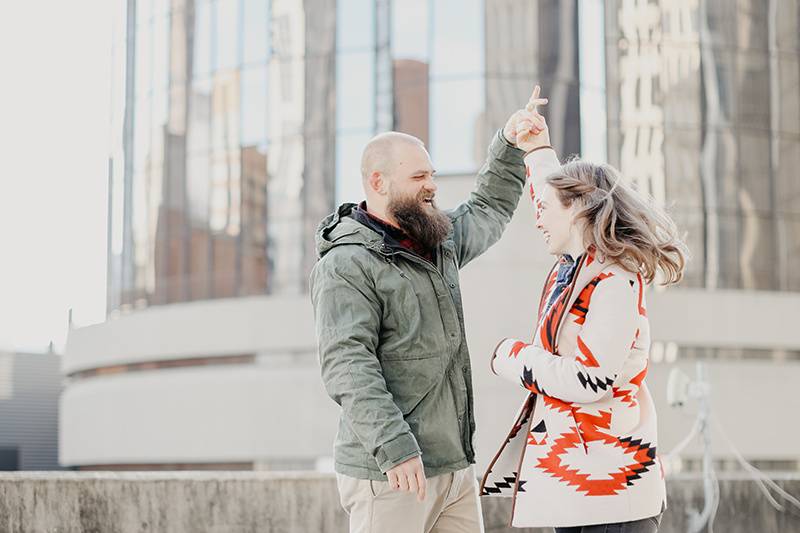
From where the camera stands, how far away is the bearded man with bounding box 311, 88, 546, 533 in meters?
3.41

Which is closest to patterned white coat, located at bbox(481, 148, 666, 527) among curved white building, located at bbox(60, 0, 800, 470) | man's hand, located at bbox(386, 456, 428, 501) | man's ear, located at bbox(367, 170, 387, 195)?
man's hand, located at bbox(386, 456, 428, 501)

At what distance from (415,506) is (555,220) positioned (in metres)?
1.06

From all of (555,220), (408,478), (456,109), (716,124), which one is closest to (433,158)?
(456,109)

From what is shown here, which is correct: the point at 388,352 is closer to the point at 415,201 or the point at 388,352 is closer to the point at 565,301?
the point at 415,201

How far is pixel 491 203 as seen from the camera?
4.42m

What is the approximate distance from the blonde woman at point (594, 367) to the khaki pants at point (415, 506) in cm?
42

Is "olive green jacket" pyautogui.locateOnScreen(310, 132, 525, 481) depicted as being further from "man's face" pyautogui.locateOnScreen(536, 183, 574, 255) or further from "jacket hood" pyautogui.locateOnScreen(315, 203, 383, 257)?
"man's face" pyautogui.locateOnScreen(536, 183, 574, 255)

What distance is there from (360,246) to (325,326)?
0.32 meters

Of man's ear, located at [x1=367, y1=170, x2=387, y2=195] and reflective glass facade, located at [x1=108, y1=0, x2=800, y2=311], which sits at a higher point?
reflective glass facade, located at [x1=108, y1=0, x2=800, y2=311]

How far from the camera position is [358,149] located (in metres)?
26.0

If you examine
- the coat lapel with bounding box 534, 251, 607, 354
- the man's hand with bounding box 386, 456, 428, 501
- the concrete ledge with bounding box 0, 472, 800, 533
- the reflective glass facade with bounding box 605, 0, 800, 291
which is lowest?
the concrete ledge with bounding box 0, 472, 800, 533

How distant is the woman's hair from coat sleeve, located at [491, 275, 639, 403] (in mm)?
96

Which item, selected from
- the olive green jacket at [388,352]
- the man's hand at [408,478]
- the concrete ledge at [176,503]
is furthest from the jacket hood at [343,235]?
the concrete ledge at [176,503]

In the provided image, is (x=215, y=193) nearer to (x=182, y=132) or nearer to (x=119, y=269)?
(x=182, y=132)
